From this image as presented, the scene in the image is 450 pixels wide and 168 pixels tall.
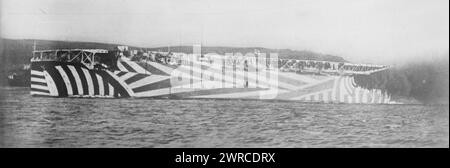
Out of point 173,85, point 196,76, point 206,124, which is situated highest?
point 196,76

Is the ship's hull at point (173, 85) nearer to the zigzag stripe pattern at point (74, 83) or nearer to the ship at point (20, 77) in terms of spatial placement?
the zigzag stripe pattern at point (74, 83)

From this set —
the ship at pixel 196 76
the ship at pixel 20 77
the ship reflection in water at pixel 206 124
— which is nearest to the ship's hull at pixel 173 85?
the ship at pixel 196 76

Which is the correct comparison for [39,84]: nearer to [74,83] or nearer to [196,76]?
[74,83]

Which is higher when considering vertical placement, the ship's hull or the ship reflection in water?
the ship's hull

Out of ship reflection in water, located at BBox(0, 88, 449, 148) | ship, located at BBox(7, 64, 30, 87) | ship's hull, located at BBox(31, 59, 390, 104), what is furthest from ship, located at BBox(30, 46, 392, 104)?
ship reflection in water, located at BBox(0, 88, 449, 148)

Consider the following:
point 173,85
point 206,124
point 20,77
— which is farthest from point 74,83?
point 206,124

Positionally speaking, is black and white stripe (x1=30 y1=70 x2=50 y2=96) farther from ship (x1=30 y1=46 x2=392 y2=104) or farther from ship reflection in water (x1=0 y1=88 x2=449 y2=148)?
ship reflection in water (x1=0 y1=88 x2=449 y2=148)
